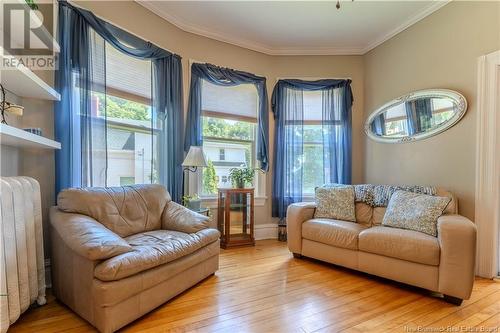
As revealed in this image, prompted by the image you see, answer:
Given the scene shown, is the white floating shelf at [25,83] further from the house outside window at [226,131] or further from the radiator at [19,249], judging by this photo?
the house outside window at [226,131]

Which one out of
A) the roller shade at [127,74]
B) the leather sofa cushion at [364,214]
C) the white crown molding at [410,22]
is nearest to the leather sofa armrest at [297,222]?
the leather sofa cushion at [364,214]

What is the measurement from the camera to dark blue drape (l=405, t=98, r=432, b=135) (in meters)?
2.94

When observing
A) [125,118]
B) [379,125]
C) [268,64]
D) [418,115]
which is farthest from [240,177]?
[418,115]

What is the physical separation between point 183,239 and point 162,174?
1188 mm

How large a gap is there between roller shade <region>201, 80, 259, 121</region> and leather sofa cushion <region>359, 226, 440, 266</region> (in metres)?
2.28

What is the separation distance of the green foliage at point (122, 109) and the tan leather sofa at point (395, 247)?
2074 millimetres

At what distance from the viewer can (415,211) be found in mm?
2396

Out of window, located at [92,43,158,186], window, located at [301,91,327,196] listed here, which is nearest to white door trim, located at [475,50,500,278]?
window, located at [301,91,327,196]

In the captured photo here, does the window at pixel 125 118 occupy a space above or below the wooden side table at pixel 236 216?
above

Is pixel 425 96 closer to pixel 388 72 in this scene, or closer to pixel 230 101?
pixel 388 72

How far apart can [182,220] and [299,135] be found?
222 cm

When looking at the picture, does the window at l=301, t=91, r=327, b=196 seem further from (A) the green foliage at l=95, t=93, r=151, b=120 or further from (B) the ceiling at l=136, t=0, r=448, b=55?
(A) the green foliage at l=95, t=93, r=151, b=120

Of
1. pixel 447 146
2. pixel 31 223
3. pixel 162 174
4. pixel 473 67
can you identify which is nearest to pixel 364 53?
pixel 473 67

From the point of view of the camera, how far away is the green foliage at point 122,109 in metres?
2.55
